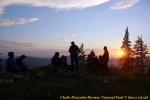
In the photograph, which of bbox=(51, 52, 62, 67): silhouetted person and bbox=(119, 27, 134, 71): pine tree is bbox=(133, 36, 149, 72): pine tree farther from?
bbox=(51, 52, 62, 67): silhouetted person

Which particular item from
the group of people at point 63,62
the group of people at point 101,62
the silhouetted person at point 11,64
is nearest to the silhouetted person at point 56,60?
the group of people at point 63,62

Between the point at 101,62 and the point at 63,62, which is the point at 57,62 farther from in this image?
the point at 101,62

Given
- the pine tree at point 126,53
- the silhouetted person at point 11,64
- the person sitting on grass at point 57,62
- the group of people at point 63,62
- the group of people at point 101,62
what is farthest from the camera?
the pine tree at point 126,53

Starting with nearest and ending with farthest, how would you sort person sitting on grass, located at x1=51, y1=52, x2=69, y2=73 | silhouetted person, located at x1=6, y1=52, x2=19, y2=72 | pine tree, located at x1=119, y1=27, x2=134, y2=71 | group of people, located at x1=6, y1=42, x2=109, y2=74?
1. silhouetted person, located at x1=6, y1=52, x2=19, y2=72
2. group of people, located at x1=6, y1=42, x2=109, y2=74
3. person sitting on grass, located at x1=51, y1=52, x2=69, y2=73
4. pine tree, located at x1=119, y1=27, x2=134, y2=71

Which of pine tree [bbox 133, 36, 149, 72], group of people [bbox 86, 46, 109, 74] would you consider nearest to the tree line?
pine tree [bbox 133, 36, 149, 72]

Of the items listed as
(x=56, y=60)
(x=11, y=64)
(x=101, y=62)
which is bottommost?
(x=101, y=62)

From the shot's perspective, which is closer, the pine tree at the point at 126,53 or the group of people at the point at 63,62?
the group of people at the point at 63,62

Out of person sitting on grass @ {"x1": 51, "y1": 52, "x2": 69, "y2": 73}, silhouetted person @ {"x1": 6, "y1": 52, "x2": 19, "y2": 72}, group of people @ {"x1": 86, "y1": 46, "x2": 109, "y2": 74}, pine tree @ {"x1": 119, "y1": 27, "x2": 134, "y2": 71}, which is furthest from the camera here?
pine tree @ {"x1": 119, "y1": 27, "x2": 134, "y2": 71}

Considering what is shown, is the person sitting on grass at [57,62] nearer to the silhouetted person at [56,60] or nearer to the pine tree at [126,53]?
the silhouetted person at [56,60]

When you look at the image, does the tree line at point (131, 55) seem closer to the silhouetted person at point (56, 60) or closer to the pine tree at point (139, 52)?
the pine tree at point (139, 52)

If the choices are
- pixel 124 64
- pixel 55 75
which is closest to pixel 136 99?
pixel 55 75

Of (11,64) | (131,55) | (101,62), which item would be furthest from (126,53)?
(11,64)

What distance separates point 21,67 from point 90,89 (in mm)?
7884

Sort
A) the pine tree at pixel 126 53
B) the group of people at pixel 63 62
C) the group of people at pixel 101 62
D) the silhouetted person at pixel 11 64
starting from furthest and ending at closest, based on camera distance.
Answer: the pine tree at pixel 126 53 < the group of people at pixel 101 62 < the group of people at pixel 63 62 < the silhouetted person at pixel 11 64
